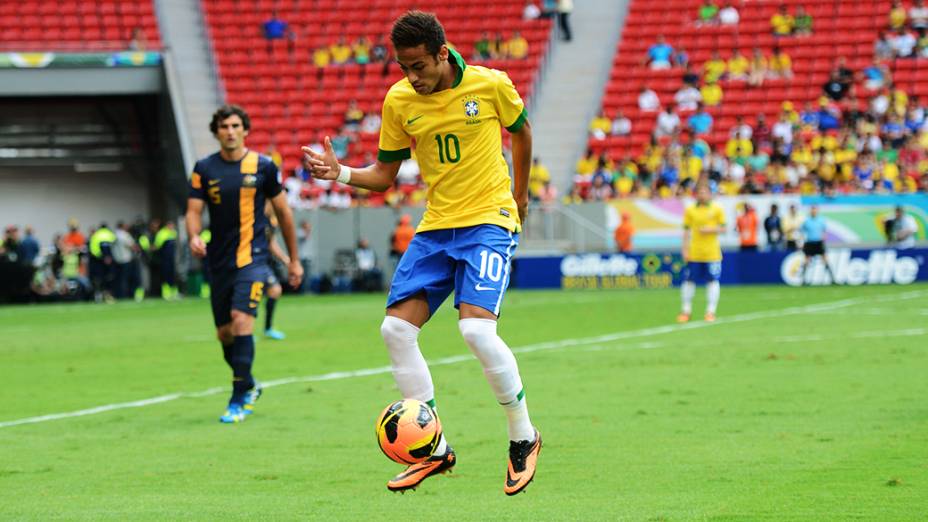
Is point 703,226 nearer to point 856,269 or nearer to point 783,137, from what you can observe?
point 856,269

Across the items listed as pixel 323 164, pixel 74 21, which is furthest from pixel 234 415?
pixel 74 21

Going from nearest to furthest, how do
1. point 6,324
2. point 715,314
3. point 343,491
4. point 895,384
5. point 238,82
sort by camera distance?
point 343,491 < point 895,384 < point 715,314 < point 6,324 < point 238,82

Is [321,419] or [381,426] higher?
[381,426]

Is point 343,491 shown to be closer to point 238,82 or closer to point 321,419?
point 321,419

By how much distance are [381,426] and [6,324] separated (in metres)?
19.4

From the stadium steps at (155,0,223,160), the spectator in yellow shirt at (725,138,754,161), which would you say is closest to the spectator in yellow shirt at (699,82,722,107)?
the spectator in yellow shirt at (725,138,754,161)

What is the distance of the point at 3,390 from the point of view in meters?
13.5

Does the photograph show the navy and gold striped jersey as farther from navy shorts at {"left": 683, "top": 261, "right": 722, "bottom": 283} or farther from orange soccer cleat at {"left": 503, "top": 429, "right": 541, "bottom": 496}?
navy shorts at {"left": 683, "top": 261, "right": 722, "bottom": 283}

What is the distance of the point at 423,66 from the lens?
6.84m

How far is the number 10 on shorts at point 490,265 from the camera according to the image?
7.01 meters

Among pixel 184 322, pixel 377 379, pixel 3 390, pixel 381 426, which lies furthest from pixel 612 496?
pixel 184 322

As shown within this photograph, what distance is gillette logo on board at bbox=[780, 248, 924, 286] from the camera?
3178 cm

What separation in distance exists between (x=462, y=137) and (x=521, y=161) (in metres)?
0.46

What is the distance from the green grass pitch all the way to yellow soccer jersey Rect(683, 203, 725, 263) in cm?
195
